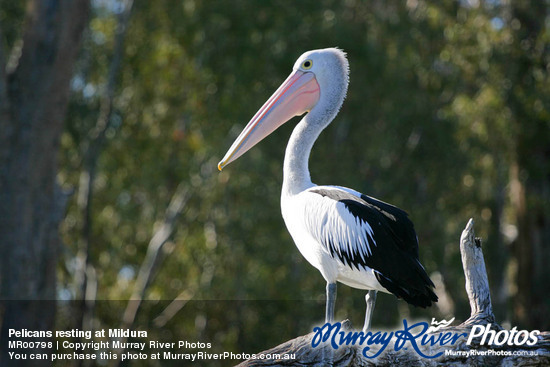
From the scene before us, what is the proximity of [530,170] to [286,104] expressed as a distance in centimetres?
970

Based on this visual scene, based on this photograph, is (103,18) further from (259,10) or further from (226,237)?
(226,237)

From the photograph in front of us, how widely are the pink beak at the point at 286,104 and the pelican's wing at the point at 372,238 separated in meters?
0.72

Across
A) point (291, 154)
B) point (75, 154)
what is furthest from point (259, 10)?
point (291, 154)

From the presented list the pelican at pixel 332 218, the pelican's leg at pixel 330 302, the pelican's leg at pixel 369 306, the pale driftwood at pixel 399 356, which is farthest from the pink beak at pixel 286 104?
the pale driftwood at pixel 399 356

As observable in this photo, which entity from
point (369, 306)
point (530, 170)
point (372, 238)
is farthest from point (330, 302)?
point (530, 170)

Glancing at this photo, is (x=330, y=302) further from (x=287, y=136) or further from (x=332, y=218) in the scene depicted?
(x=287, y=136)

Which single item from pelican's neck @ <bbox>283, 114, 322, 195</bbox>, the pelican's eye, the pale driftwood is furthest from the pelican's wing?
the pelican's eye

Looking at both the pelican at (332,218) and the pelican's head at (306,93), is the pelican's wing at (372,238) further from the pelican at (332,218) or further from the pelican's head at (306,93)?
the pelican's head at (306,93)

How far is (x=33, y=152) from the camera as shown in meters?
11.0

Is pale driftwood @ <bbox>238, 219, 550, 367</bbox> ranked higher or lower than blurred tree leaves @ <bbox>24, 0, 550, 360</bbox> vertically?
lower

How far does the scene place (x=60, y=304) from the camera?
1792 cm

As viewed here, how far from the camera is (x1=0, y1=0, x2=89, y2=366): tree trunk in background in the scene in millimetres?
10891

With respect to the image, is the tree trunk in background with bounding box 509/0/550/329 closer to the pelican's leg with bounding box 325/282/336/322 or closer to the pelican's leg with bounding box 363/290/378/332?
the pelican's leg with bounding box 363/290/378/332

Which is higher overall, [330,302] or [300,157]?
[300,157]
